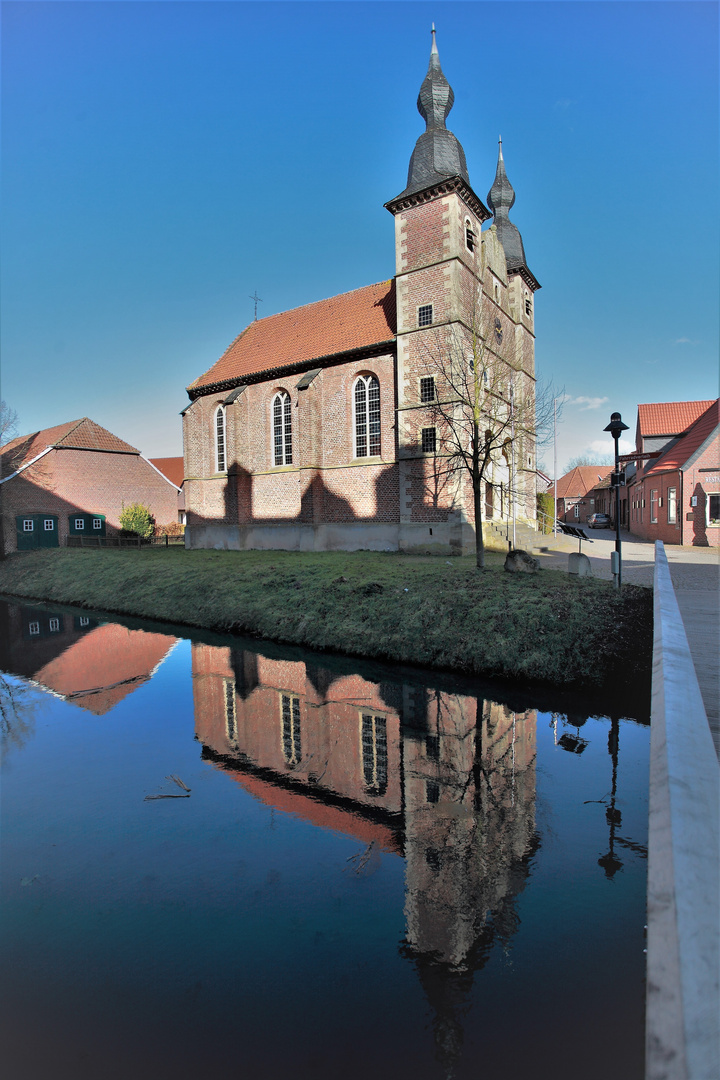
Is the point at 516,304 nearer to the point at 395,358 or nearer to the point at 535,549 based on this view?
the point at 395,358

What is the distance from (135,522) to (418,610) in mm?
29524

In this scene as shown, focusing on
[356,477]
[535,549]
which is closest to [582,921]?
[535,549]

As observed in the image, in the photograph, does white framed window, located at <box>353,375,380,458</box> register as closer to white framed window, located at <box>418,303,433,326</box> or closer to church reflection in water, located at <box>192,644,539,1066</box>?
white framed window, located at <box>418,303,433,326</box>

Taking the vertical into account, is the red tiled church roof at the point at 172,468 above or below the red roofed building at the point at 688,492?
above

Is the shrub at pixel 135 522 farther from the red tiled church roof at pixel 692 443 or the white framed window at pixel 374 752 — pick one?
the white framed window at pixel 374 752

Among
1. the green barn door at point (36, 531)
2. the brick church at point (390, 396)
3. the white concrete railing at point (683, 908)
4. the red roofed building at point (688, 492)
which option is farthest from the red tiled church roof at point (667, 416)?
the green barn door at point (36, 531)

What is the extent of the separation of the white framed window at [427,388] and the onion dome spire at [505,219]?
11.1 m

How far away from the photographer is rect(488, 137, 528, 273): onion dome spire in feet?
88.0

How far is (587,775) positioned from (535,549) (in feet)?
53.0

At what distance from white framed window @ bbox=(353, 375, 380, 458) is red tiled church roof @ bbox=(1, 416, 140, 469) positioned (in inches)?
818

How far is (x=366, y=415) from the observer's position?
74.5 ft

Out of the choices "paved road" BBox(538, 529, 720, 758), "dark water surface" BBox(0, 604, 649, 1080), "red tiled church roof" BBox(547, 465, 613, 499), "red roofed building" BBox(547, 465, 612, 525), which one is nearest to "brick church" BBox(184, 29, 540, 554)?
"paved road" BBox(538, 529, 720, 758)

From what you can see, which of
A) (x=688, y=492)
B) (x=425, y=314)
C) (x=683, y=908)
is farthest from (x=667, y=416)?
(x=683, y=908)

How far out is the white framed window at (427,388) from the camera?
2002 cm
